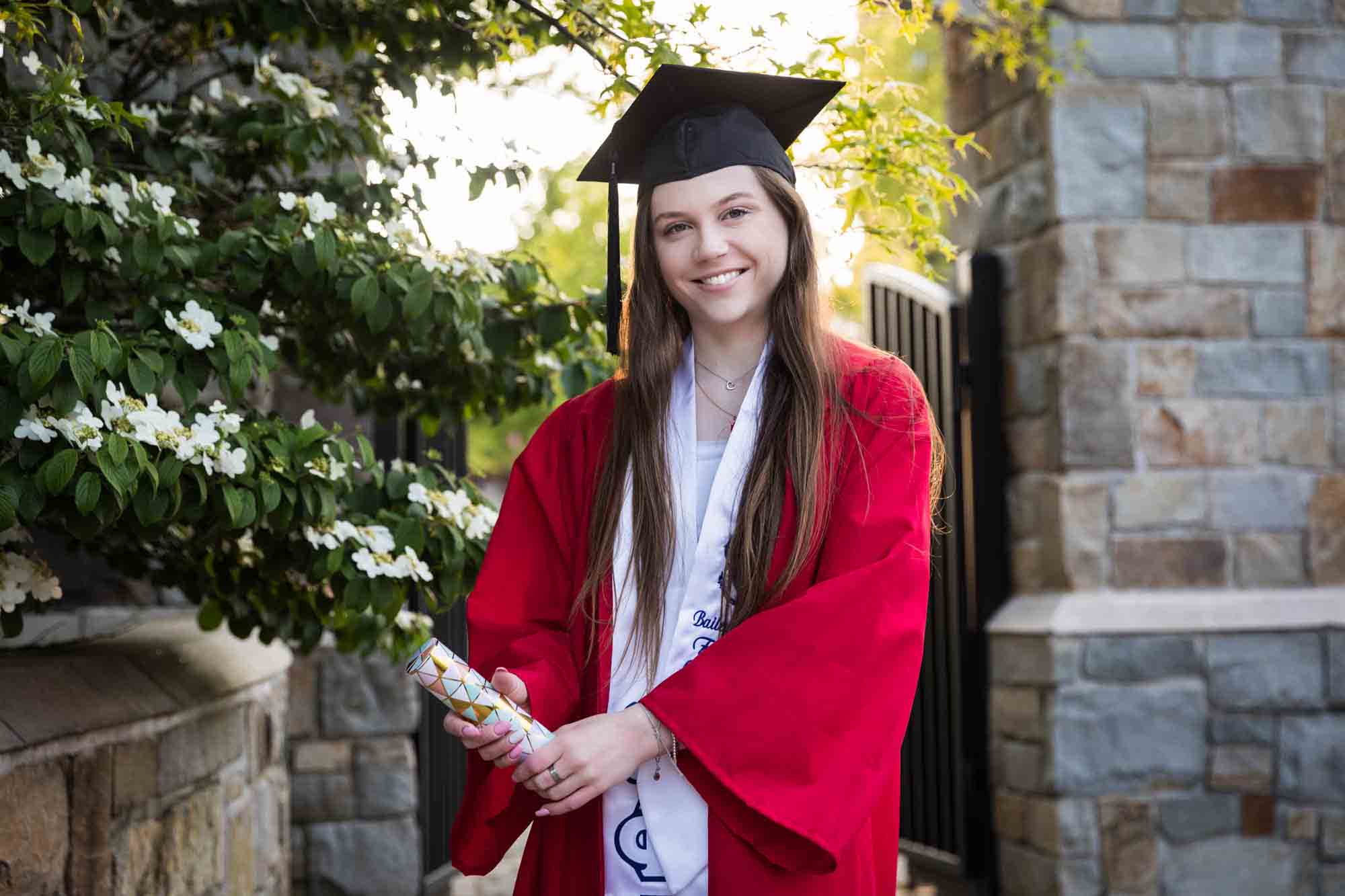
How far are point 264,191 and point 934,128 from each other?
4.70ft

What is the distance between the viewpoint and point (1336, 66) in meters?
4.18

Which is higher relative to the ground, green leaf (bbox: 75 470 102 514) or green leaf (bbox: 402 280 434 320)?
green leaf (bbox: 402 280 434 320)

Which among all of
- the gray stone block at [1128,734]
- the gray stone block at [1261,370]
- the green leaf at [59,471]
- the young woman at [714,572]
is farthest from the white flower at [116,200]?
the gray stone block at [1261,370]

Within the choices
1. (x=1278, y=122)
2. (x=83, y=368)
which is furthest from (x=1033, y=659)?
(x=83, y=368)

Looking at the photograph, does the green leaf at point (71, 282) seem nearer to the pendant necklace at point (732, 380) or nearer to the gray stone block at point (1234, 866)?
the pendant necklace at point (732, 380)

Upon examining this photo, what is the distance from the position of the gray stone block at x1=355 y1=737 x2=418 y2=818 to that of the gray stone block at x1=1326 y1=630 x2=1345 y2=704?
120 inches

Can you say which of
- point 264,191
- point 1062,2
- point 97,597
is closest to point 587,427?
point 264,191

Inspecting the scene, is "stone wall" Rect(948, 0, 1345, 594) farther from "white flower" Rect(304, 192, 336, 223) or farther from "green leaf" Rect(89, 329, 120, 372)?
"green leaf" Rect(89, 329, 120, 372)

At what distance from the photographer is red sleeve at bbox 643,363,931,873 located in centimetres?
160

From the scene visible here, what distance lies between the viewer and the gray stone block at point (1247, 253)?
4113 millimetres

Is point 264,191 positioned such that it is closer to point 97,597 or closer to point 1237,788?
point 97,597

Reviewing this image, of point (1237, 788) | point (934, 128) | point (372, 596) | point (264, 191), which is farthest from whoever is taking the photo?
point (1237, 788)

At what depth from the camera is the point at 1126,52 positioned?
163 inches

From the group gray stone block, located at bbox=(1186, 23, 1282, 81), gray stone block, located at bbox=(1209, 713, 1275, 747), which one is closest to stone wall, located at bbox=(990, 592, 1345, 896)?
gray stone block, located at bbox=(1209, 713, 1275, 747)
